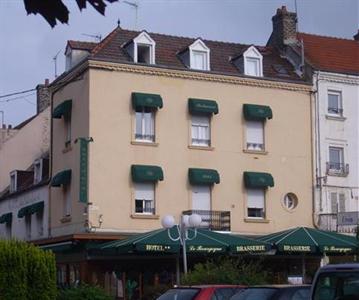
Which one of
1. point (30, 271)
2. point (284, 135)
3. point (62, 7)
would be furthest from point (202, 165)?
point (62, 7)

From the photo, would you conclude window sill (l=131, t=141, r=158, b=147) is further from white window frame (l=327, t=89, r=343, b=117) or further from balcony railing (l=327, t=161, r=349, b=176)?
white window frame (l=327, t=89, r=343, b=117)

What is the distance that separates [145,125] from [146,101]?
46.5 inches

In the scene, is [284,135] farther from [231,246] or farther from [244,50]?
[231,246]

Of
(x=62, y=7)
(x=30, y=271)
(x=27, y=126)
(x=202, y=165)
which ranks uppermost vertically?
(x=27, y=126)

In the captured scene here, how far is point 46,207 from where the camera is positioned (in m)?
38.8

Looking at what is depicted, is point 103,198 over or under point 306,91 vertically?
under

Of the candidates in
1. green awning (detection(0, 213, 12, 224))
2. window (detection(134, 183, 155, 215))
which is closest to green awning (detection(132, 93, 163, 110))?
window (detection(134, 183, 155, 215))

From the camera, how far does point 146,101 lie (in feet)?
113

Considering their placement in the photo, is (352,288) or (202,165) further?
(202,165)

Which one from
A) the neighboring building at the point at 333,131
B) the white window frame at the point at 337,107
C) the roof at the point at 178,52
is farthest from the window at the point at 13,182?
the white window frame at the point at 337,107

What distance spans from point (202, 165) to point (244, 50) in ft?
20.6

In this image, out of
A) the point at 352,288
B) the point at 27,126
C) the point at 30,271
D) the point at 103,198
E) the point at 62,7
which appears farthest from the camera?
the point at 27,126

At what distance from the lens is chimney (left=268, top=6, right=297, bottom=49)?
40250mm

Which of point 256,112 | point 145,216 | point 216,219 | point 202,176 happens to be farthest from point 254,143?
point 145,216
